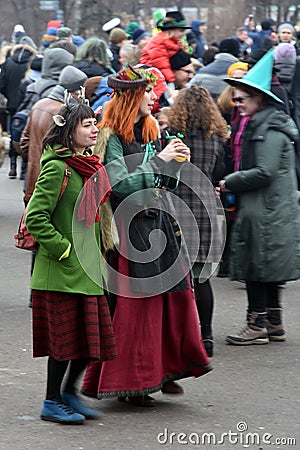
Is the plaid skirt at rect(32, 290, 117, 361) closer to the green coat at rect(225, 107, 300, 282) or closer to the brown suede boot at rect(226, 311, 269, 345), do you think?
the green coat at rect(225, 107, 300, 282)

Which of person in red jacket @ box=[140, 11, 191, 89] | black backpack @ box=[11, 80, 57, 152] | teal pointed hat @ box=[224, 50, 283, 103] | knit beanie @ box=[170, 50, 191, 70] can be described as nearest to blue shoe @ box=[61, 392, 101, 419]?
teal pointed hat @ box=[224, 50, 283, 103]

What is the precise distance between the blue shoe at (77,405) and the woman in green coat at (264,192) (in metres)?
1.88

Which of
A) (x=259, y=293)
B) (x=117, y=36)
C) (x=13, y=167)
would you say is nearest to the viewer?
(x=259, y=293)

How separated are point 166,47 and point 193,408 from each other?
16.4ft

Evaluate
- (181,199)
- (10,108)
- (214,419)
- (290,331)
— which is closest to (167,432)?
(214,419)

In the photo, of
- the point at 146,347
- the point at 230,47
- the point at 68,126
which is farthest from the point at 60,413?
the point at 230,47

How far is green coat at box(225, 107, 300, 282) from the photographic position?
6930 millimetres

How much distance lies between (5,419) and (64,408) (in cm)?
34

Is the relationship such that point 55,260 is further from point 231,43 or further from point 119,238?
point 231,43

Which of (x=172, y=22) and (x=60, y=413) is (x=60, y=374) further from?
(x=172, y=22)

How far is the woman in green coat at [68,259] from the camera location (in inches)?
209

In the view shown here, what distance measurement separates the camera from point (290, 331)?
768 cm
